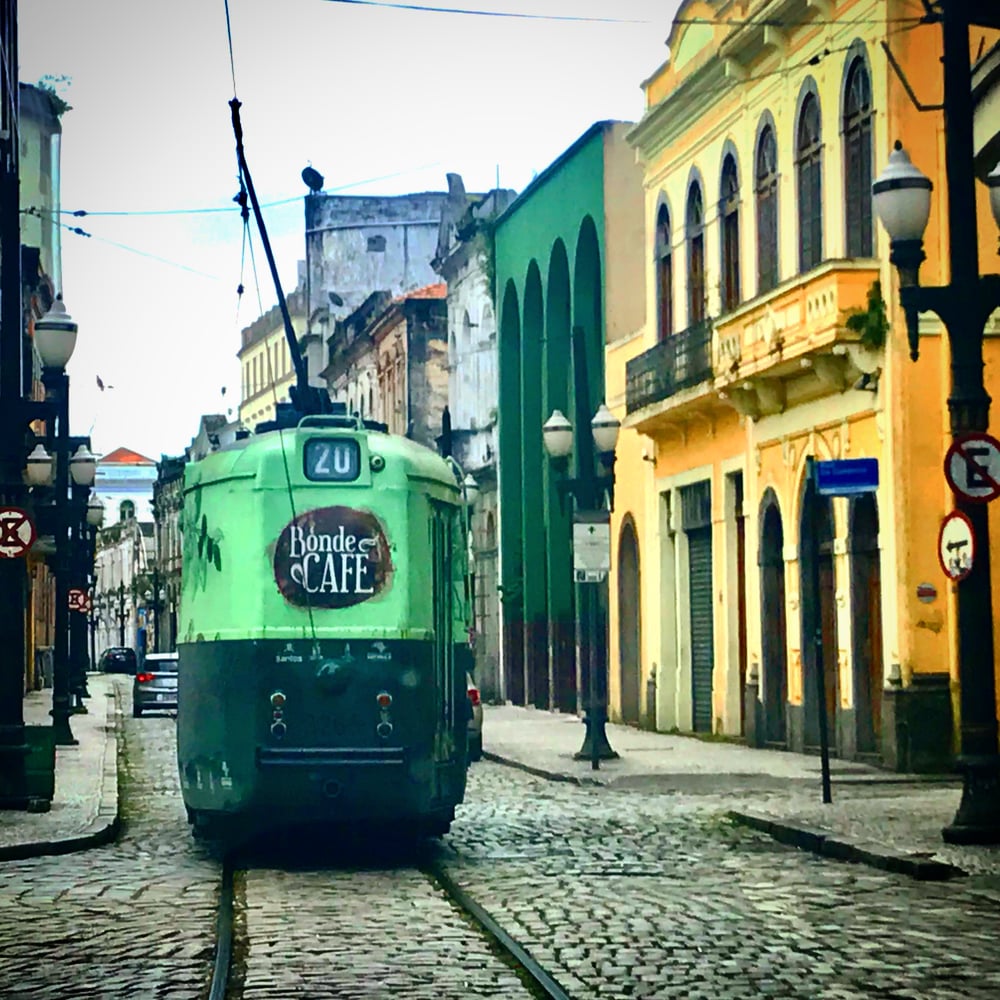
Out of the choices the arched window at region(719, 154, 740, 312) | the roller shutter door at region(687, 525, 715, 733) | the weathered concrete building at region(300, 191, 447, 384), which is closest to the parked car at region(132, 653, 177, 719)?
the roller shutter door at region(687, 525, 715, 733)

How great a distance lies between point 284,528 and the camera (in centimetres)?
1551

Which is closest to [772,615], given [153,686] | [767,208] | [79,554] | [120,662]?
[767,208]

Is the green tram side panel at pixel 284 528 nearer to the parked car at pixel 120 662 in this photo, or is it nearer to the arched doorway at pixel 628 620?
the arched doorway at pixel 628 620

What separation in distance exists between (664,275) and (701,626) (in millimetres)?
5723

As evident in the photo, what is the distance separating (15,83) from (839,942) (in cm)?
1883

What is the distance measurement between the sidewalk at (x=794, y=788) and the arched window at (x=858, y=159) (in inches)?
243

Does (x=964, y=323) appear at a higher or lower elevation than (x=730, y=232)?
lower

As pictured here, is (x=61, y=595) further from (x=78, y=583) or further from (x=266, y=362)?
(x=266, y=362)

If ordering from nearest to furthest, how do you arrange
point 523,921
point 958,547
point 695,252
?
point 523,921 < point 958,547 < point 695,252

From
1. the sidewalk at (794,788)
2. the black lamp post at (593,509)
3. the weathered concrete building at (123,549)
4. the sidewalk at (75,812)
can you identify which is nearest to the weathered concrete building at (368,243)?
the weathered concrete building at (123,549)

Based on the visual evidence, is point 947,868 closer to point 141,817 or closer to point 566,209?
point 141,817

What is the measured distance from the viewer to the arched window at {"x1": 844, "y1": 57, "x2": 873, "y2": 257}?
26.8 metres

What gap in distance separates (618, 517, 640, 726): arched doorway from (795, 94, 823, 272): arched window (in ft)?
35.1

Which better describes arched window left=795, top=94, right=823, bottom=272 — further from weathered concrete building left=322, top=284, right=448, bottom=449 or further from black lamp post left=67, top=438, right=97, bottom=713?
weathered concrete building left=322, top=284, right=448, bottom=449
